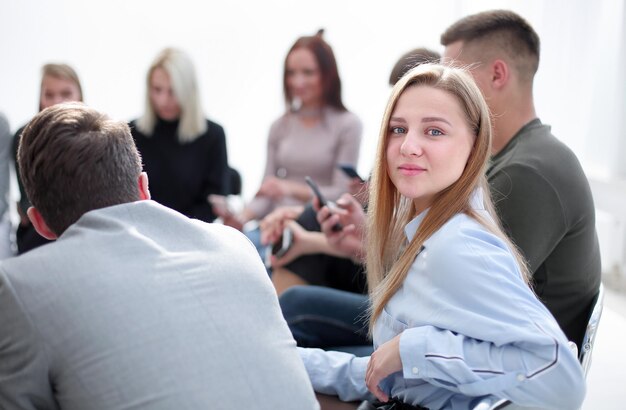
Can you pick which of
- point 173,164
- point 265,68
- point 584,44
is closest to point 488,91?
point 173,164

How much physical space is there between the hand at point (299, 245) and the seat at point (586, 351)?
110 cm

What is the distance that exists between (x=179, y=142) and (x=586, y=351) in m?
2.60

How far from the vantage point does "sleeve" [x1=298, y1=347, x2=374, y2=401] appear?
1435 millimetres

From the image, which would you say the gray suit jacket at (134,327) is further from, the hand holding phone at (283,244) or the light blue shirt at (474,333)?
the hand holding phone at (283,244)

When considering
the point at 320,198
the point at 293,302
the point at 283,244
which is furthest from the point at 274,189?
the point at 293,302

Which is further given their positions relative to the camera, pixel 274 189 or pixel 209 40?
pixel 209 40

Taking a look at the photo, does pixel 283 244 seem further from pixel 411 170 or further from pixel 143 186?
pixel 143 186

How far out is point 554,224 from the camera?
1.69 meters

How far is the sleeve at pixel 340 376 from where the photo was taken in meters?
1.43

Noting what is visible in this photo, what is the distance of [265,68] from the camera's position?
17.6 feet

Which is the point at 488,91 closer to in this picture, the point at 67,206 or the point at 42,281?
the point at 67,206

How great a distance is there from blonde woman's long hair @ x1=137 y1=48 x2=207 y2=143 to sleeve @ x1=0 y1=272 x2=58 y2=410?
2727mm

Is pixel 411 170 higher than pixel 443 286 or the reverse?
higher

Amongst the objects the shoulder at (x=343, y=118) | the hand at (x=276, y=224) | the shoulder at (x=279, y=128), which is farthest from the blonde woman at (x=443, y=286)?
the shoulder at (x=279, y=128)
